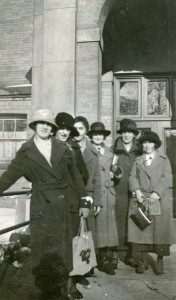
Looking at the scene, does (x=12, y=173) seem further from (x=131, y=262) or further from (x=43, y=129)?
(x=131, y=262)

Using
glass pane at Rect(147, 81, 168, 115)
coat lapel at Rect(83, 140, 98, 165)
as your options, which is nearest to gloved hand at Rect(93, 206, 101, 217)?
coat lapel at Rect(83, 140, 98, 165)

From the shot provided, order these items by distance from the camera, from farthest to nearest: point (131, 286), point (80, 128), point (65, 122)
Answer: point (80, 128)
point (131, 286)
point (65, 122)

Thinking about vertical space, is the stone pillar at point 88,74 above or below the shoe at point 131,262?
above

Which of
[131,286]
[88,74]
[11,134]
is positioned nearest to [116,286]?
[131,286]

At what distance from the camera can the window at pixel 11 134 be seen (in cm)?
1158

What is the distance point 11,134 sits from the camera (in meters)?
11.8

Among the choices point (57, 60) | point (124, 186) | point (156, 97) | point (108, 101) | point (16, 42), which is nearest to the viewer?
point (124, 186)

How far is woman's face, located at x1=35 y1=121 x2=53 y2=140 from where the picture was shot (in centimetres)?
370

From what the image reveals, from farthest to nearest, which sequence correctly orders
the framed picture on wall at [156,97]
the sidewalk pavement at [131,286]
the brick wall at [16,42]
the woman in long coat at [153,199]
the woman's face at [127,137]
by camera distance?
the brick wall at [16,42] < the framed picture on wall at [156,97] < the woman's face at [127,137] < the woman in long coat at [153,199] < the sidewalk pavement at [131,286]

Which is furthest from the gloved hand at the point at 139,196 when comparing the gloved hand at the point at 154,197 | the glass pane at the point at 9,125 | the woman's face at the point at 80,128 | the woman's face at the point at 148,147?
the glass pane at the point at 9,125

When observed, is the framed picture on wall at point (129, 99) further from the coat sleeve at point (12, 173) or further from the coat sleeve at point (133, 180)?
the coat sleeve at point (12, 173)

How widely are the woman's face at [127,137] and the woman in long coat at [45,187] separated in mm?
1698

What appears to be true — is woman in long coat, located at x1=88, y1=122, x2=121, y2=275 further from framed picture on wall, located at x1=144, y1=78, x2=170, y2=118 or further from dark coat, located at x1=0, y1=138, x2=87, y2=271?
framed picture on wall, located at x1=144, y1=78, x2=170, y2=118

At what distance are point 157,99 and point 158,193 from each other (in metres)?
4.34
